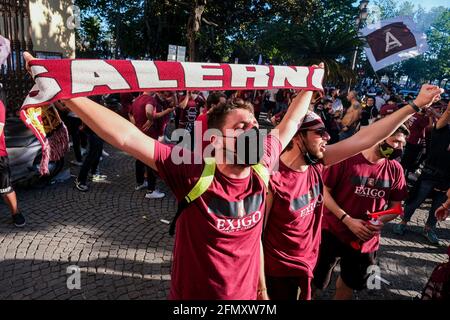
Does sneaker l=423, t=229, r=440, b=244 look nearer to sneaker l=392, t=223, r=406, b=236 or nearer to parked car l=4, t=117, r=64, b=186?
sneaker l=392, t=223, r=406, b=236

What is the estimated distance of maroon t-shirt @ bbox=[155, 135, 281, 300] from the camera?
165 centimetres

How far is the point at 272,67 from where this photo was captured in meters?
2.01

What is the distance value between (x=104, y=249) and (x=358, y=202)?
9.65ft

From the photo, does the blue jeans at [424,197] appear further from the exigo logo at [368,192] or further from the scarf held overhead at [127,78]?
the scarf held overhead at [127,78]

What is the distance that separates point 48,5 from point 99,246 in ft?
31.4

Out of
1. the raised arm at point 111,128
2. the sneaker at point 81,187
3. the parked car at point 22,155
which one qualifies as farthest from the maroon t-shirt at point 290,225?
the parked car at point 22,155

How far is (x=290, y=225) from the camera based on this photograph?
2.26 m

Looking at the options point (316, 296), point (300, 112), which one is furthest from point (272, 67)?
point (316, 296)

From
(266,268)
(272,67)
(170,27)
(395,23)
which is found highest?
(170,27)

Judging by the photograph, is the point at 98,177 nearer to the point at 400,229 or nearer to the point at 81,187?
the point at 81,187

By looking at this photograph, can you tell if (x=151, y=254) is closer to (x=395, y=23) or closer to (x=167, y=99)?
(x=167, y=99)

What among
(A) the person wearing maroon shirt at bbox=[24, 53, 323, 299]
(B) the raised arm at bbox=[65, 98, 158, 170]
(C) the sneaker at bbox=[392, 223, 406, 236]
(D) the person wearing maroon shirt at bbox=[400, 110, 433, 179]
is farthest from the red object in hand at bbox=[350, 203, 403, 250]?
(D) the person wearing maroon shirt at bbox=[400, 110, 433, 179]

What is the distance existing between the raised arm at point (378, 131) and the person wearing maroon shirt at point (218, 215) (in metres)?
0.90

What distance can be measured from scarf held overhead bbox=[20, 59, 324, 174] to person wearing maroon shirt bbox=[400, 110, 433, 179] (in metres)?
5.85
